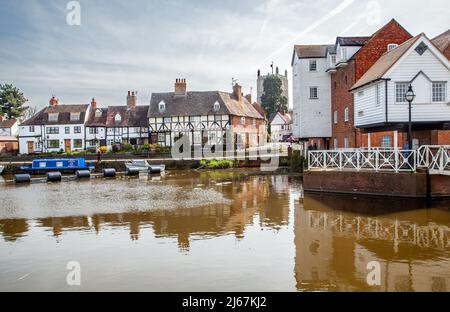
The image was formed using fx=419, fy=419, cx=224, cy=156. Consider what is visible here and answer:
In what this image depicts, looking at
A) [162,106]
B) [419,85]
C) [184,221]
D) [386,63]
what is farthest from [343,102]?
[162,106]

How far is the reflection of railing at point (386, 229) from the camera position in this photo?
14.0 m

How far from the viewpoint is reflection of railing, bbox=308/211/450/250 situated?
14.0 meters

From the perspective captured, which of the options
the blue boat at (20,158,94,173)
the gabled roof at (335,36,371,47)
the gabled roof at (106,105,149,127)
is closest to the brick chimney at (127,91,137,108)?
the gabled roof at (106,105,149,127)

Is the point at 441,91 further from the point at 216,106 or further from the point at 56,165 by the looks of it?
the point at 56,165

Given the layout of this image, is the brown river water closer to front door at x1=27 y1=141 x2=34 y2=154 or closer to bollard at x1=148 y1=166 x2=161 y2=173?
bollard at x1=148 y1=166 x2=161 y2=173

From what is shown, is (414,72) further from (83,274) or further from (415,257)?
(83,274)

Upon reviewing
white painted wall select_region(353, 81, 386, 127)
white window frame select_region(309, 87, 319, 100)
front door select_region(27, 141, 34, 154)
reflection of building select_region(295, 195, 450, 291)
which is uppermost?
white window frame select_region(309, 87, 319, 100)

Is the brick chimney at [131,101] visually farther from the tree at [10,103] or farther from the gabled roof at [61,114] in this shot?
the tree at [10,103]

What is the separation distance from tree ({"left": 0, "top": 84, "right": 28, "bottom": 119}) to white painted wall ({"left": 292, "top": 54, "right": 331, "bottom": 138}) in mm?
74627

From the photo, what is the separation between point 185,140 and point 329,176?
122 feet

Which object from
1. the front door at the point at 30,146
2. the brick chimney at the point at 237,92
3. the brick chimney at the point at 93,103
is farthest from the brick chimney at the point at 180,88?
the front door at the point at 30,146

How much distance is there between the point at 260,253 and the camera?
12797mm

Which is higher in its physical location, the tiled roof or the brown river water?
the tiled roof
